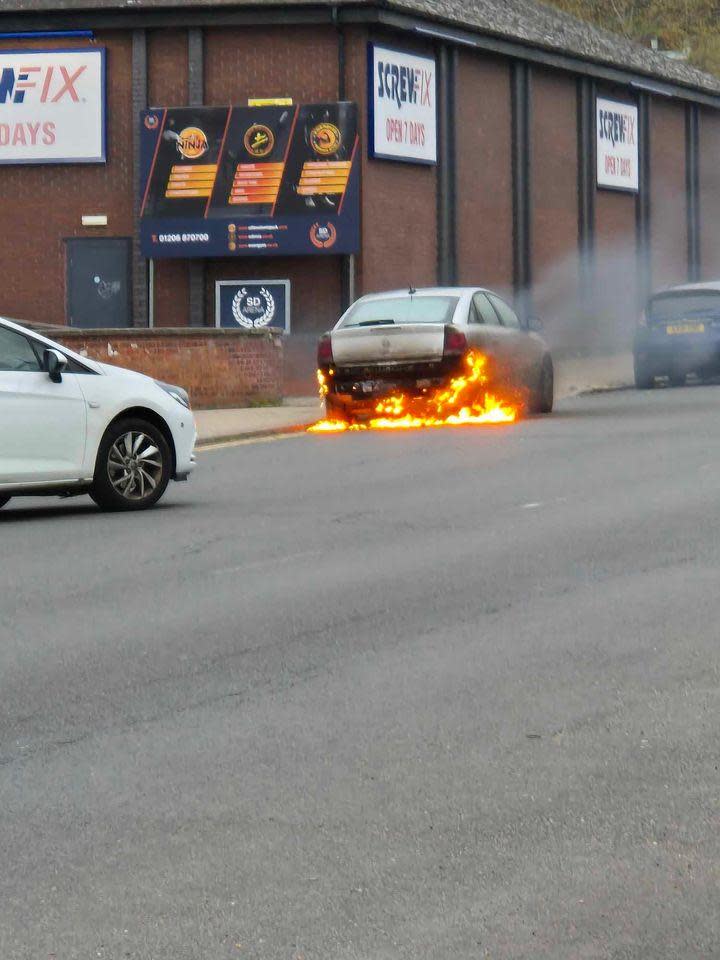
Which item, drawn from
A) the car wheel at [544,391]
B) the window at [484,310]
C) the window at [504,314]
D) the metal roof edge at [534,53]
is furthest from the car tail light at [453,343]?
the metal roof edge at [534,53]

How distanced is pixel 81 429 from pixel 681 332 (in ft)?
57.0

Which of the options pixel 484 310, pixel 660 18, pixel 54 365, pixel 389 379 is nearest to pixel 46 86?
pixel 484 310

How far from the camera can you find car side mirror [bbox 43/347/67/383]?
1386 cm

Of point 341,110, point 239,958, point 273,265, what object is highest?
point 341,110

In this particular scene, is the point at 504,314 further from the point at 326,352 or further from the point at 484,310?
the point at 326,352

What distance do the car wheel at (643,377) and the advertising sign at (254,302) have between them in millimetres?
6830

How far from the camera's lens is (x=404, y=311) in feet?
71.9

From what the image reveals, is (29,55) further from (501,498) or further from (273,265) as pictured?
(501,498)

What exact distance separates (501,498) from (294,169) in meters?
19.7

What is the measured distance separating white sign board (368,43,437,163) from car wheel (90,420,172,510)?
798 inches

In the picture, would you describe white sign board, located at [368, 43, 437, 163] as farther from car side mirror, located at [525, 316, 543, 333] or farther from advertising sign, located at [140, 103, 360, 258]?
car side mirror, located at [525, 316, 543, 333]

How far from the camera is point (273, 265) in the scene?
34500 millimetres

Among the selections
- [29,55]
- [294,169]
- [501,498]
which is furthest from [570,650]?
[29,55]

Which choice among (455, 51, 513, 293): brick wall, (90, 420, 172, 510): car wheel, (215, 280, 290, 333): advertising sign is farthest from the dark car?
(90, 420, 172, 510): car wheel
